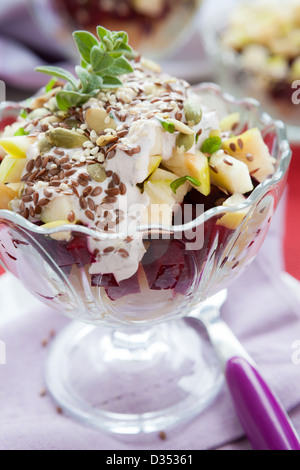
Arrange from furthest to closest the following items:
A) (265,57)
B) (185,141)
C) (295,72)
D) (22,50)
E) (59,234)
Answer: (22,50)
(265,57)
(295,72)
(185,141)
(59,234)

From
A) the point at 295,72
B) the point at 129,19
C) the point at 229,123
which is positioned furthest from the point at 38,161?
the point at 129,19

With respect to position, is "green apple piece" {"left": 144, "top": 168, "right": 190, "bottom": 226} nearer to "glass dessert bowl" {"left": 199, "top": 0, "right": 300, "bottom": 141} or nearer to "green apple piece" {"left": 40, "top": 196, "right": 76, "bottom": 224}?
"green apple piece" {"left": 40, "top": 196, "right": 76, "bottom": 224}

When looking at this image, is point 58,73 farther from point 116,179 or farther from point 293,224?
point 293,224

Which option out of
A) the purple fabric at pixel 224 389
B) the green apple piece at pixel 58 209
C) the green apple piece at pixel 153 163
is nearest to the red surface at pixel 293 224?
the purple fabric at pixel 224 389

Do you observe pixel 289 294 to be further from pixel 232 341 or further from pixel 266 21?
pixel 266 21

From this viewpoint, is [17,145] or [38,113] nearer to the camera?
[17,145]

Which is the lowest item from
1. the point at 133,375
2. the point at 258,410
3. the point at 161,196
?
the point at 133,375

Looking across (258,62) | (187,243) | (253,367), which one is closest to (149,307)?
(187,243)

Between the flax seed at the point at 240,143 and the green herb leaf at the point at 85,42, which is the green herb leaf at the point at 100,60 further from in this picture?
the flax seed at the point at 240,143
